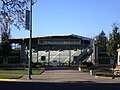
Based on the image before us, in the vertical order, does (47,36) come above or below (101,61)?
above

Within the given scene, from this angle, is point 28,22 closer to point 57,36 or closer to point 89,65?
point 89,65

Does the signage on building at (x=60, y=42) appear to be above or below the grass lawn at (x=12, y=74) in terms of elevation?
above

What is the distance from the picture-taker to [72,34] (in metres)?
89.8

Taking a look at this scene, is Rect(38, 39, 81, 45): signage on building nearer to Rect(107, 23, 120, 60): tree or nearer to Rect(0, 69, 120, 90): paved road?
Rect(107, 23, 120, 60): tree

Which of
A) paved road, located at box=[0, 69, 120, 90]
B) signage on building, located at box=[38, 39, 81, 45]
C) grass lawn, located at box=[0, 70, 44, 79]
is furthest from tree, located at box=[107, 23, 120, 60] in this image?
paved road, located at box=[0, 69, 120, 90]

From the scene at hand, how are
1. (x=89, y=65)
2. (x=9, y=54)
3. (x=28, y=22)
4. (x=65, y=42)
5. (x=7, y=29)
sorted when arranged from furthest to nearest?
(x=9, y=54), (x=65, y=42), (x=89, y=65), (x=28, y=22), (x=7, y=29)

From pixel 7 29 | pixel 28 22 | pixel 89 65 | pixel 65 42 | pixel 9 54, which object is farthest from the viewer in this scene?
pixel 9 54

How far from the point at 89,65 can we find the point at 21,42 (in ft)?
81.9
